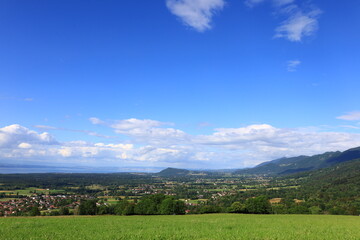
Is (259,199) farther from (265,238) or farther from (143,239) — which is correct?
(143,239)

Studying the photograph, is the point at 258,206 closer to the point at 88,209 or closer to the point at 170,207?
the point at 170,207

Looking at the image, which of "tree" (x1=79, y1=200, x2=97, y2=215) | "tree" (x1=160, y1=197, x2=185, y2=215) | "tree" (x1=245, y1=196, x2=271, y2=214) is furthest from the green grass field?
"tree" (x1=245, y1=196, x2=271, y2=214)

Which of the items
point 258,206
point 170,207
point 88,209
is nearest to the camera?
point 88,209

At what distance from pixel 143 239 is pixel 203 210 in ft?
203

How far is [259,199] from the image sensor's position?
7638 cm

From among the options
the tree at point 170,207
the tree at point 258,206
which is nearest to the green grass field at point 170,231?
the tree at point 170,207

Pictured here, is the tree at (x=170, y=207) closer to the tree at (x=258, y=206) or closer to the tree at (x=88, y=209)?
the tree at (x=88, y=209)

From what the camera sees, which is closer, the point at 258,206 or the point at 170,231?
the point at 170,231

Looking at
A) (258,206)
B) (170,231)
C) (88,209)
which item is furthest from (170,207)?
(170,231)

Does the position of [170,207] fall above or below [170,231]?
below

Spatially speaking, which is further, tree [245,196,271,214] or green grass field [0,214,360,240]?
tree [245,196,271,214]

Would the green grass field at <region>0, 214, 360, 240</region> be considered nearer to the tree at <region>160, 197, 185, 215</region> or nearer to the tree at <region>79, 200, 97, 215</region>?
the tree at <region>79, 200, 97, 215</region>

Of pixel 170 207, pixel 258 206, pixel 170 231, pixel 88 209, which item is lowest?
pixel 258 206

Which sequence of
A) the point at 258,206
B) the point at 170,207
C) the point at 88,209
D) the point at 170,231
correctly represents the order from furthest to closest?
the point at 258,206, the point at 170,207, the point at 88,209, the point at 170,231
